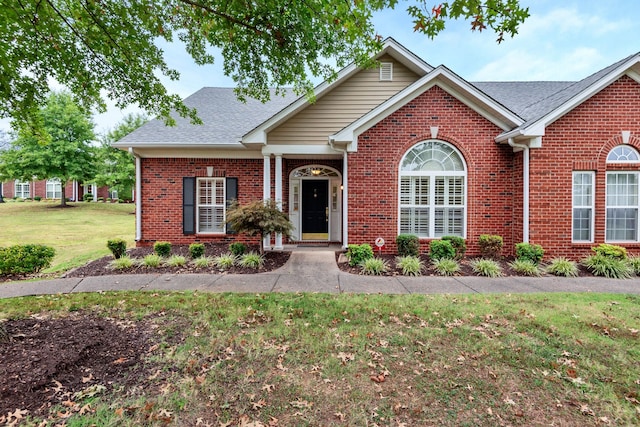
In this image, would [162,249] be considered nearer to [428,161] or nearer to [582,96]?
[428,161]

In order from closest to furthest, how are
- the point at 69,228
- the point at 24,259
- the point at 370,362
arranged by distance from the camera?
the point at 370,362, the point at 24,259, the point at 69,228

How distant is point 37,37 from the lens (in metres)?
4.49

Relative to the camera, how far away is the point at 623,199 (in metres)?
7.93

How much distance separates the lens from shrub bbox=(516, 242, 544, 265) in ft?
24.5

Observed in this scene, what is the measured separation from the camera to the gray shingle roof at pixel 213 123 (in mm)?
9594

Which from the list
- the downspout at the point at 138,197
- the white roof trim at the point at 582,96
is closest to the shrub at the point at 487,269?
the white roof trim at the point at 582,96

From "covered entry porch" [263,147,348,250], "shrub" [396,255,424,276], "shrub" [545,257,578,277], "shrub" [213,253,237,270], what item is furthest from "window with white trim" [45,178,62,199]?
"shrub" [545,257,578,277]

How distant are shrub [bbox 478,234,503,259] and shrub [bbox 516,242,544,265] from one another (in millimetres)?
472

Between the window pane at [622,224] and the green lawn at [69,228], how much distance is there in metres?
14.4

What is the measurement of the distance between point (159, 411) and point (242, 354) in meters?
1.01

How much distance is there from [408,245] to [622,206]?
5.76 m

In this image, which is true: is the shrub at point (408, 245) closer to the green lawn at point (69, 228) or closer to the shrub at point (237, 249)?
the shrub at point (237, 249)

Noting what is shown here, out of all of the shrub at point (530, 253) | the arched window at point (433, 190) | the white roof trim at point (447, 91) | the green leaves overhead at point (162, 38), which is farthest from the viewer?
the arched window at point (433, 190)

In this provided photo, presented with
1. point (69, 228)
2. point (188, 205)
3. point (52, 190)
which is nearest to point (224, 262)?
point (188, 205)
